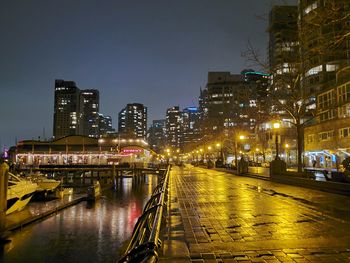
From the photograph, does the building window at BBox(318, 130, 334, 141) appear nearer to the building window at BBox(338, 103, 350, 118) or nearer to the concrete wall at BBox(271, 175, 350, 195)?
the building window at BBox(338, 103, 350, 118)

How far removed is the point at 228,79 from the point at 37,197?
146622mm

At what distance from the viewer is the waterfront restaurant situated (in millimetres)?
89262

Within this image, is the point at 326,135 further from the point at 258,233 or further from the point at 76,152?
the point at 76,152

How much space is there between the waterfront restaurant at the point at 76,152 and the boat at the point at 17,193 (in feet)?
192

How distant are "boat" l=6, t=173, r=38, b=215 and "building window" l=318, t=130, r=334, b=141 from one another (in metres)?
42.9

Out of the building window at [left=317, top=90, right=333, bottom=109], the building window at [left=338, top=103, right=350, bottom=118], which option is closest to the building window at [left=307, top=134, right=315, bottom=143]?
the building window at [left=317, top=90, right=333, bottom=109]

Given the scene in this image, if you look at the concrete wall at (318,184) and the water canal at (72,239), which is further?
the concrete wall at (318,184)

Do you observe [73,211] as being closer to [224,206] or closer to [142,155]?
[224,206]

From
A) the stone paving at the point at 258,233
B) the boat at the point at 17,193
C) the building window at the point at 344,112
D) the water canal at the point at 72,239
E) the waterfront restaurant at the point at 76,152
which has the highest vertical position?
the building window at the point at 344,112

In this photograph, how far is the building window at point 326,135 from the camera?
52.2m

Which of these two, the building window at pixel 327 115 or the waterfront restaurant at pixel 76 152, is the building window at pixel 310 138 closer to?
the building window at pixel 327 115

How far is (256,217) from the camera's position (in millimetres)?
10945

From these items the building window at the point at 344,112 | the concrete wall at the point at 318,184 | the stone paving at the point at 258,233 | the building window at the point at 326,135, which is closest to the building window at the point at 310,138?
the building window at the point at 326,135

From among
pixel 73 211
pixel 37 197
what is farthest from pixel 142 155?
pixel 73 211
